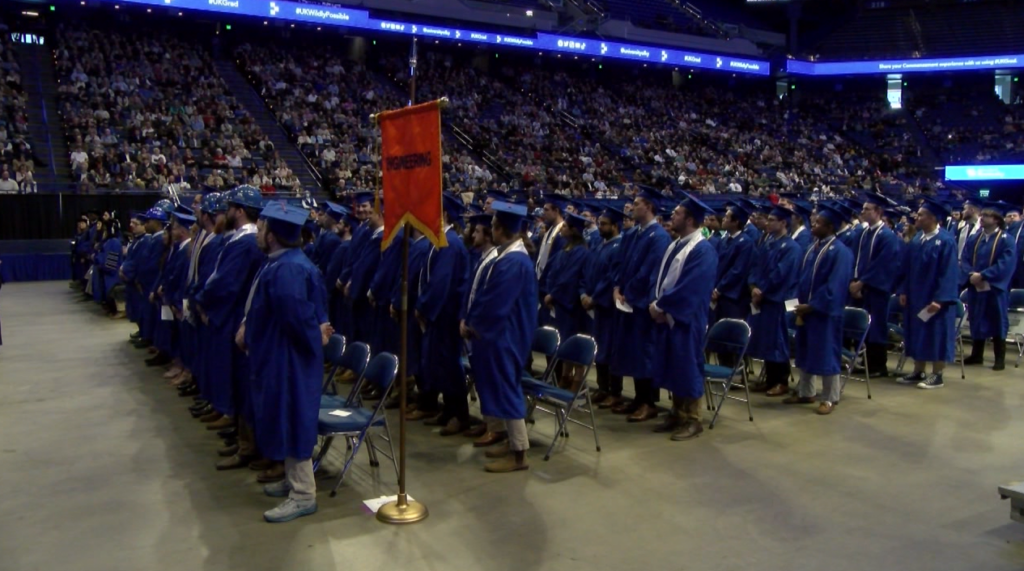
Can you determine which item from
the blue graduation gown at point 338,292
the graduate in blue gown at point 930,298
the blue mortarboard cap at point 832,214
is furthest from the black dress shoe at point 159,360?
the graduate in blue gown at point 930,298

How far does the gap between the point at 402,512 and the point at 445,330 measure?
2.06m

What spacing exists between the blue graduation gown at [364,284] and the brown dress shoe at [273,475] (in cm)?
245

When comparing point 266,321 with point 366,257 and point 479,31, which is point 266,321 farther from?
point 479,31

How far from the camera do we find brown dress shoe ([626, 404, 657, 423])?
22.5ft

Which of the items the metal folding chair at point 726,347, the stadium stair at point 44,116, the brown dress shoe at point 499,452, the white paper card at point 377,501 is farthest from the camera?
the stadium stair at point 44,116

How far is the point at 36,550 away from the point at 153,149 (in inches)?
651

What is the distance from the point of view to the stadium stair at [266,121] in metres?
21.1

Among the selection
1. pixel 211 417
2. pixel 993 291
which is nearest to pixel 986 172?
pixel 993 291

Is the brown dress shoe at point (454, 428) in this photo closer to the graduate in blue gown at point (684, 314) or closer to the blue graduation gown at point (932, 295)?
the graduate in blue gown at point (684, 314)

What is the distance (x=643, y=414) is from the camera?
6898 mm

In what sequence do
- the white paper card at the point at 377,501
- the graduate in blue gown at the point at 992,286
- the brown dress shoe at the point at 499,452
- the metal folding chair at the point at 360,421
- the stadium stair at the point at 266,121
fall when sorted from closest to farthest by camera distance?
the white paper card at the point at 377,501 → the metal folding chair at the point at 360,421 → the brown dress shoe at the point at 499,452 → the graduate in blue gown at the point at 992,286 → the stadium stair at the point at 266,121

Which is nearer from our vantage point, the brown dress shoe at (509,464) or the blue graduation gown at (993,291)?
the brown dress shoe at (509,464)

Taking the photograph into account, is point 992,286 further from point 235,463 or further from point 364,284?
point 235,463

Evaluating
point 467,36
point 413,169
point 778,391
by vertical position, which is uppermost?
point 467,36
